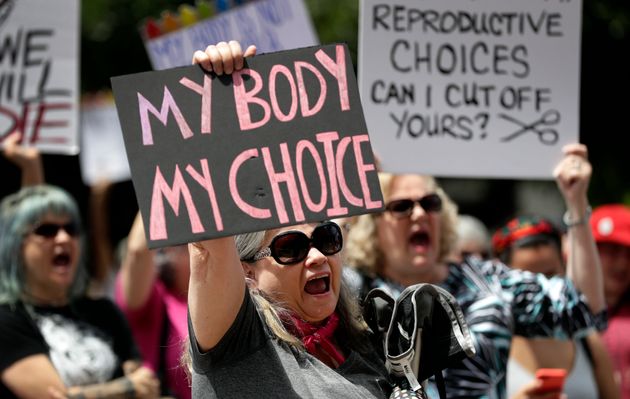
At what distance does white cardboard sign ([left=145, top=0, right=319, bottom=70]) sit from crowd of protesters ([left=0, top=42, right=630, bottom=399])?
80cm

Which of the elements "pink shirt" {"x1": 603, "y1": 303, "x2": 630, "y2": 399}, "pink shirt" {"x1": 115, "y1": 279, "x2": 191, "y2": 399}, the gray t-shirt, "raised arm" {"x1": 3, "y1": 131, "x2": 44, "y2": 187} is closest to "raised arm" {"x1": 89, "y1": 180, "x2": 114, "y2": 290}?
"pink shirt" {"x1": 115, "y1": 279, "x2": 191, "y2": 399}

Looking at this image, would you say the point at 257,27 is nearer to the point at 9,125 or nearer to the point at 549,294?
the point at 9,125

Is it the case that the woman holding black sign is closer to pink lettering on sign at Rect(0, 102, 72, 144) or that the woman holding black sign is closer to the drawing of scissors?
the drawing of scissors

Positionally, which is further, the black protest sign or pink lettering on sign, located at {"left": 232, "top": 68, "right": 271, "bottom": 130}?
pink lettering on sign, located at {"left": 232, "top": 68, "right": 271, "bottom": 130}

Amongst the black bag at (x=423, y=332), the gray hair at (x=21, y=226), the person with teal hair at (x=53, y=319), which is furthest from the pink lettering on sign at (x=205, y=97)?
the gray hair at (x=21, y=226)

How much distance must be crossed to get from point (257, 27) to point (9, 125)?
3.95 ft

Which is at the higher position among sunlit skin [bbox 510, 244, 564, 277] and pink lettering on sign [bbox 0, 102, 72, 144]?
pink lettering on sign [bbox 0, 102, 72, 144]

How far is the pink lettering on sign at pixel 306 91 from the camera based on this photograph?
2682 millimetres

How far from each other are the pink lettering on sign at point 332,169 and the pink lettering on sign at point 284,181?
74mm

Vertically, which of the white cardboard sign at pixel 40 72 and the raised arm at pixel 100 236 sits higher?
the white cardboard sign at pixel 40 72

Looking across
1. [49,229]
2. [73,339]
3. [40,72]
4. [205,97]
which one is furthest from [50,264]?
[205,97]

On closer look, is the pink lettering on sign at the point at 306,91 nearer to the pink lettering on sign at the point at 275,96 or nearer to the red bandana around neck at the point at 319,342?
the pink lettering on sign at the point at 275,96

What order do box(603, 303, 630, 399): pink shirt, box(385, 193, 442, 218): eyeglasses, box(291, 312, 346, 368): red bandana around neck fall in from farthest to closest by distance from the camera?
box(603, 303, 630, 399): pink shirt → box(385, 193, 442, 218): eyeglasses → box(291, 312, 346, 368): red bandana around neck

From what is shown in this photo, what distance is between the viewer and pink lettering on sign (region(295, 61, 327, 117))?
106 inches
